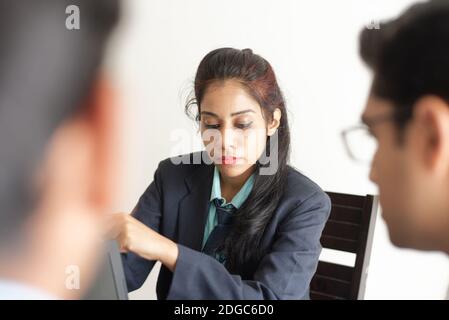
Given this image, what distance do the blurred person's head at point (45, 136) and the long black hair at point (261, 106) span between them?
171 mm

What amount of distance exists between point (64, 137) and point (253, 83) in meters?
0.28

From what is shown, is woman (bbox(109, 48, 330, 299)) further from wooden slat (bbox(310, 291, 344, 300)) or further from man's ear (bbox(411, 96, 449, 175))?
man's ear (bbox(411, 96, 449, 175))

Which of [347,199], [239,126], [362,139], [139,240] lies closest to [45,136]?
[139,240]

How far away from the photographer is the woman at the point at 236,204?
0.54 meters

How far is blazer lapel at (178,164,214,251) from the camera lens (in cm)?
67

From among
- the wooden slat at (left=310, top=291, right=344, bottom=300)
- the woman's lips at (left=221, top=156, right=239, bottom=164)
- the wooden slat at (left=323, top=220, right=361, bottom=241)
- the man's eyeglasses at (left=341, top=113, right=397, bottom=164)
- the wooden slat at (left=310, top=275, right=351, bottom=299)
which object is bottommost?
the wooden slat at (left=310, top=291, right=344, bottom=300)

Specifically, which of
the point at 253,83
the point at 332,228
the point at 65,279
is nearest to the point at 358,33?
the point at 253,83

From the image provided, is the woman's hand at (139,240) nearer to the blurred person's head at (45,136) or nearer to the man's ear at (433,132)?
the blurred person's head at (45,136)

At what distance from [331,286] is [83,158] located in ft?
1.61

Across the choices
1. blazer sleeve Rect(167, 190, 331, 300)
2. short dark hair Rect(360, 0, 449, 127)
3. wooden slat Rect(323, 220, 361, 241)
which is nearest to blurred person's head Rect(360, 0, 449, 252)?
short dark hair Rect(360, 0, 449, 127)

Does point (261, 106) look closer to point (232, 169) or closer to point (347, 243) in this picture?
point (232, 169)

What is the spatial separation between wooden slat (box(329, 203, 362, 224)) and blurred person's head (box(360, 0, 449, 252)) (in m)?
0.24

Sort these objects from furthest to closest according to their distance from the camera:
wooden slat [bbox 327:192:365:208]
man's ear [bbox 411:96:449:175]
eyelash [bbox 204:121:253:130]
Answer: wooden slat [bbox 327:192:365:208]
eyelash [bbox 204:121:253:130]
man's ear [bbox 411:96:449:175]

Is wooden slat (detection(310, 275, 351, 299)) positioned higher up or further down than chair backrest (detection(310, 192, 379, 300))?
further down
